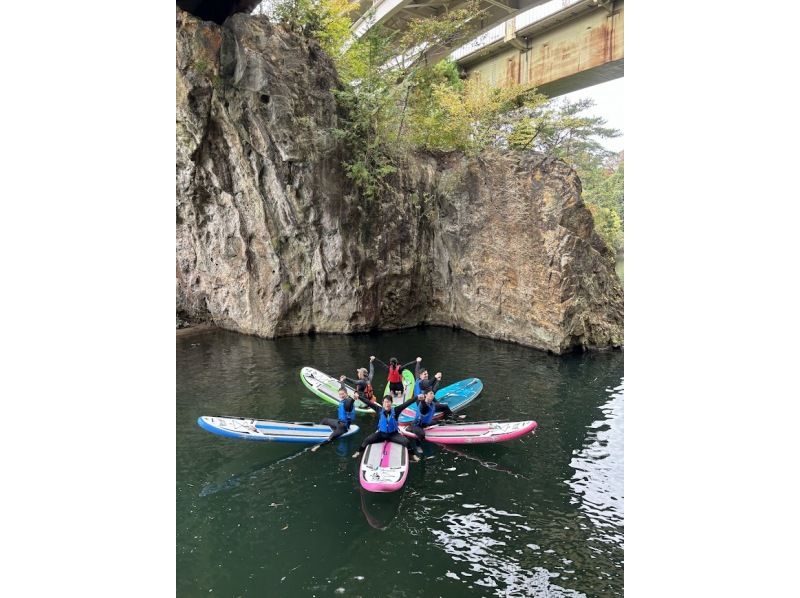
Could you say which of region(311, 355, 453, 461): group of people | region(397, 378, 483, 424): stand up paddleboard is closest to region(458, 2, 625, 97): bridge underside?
region(397, 378, 483, 424): stand up paddleboard

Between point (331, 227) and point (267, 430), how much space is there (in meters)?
9.47

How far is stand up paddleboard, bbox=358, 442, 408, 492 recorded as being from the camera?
20.1 ft

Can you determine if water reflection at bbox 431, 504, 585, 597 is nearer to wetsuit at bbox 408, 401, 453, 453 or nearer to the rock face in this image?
wetsuit at bbox 408, 401, 453, 453

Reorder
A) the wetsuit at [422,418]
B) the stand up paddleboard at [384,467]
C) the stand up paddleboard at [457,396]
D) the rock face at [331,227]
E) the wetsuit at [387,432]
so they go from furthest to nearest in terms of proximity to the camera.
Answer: the rock face at [331,227]
the stand up paddleboard at [457,396]
the wetsuit at [422,418]
the wetsuit at [387,432]
the stand up paddleboard at [384,467]

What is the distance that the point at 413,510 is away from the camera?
6016 mm

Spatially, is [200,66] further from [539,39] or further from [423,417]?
[423,417]

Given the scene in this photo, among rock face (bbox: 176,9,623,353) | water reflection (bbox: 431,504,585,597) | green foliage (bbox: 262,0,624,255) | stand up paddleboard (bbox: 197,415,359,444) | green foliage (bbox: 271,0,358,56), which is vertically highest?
green foliage (bbox: 271,0,358,56)

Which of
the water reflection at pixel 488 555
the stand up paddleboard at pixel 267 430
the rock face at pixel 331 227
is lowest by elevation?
the water reflection at pixel 488 555

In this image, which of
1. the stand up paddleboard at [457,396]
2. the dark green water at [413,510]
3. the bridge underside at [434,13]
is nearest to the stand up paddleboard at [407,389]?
the stand up paddleboard at [457,396]

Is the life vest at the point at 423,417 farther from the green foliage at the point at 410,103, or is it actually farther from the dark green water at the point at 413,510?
the green foliage at the point at 410,103

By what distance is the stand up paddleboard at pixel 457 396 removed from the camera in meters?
9.02

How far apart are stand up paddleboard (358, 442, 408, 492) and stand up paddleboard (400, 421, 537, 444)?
796 mm

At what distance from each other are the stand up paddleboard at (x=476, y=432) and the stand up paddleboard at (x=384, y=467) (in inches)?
31.3

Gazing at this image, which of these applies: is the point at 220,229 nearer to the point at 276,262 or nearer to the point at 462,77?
the point at 276,262
